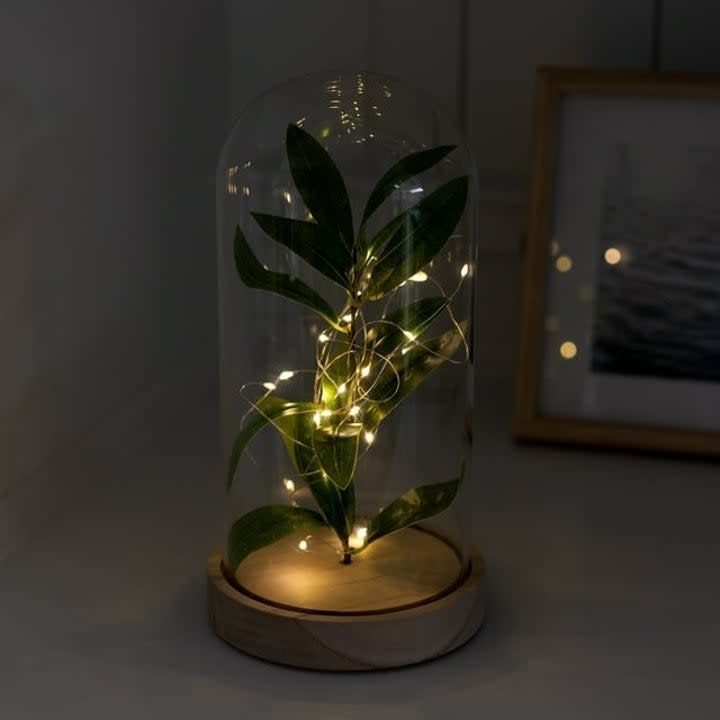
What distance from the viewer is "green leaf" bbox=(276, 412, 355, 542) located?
79cm

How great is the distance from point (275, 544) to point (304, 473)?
5 cm

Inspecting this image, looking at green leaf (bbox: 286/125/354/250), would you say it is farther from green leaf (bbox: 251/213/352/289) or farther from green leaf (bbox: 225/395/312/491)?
green leaf (bbox: 225/395/312/491)

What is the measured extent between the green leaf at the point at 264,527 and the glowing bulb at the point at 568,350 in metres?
0.42

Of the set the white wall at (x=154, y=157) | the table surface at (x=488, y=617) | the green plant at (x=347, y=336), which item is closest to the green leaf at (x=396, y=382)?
the green plant at (x=347, y=336)

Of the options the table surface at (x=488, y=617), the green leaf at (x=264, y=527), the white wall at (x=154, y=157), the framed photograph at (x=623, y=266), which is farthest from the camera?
the framed photograph at (x=623, y=266)

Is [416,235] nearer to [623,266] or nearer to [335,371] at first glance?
[335,371]

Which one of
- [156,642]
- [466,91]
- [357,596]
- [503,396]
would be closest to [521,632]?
[357,596]

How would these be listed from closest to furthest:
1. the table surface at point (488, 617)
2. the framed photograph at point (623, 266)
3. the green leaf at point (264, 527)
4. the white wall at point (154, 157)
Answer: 1. the table surface at point (488, 617)
2. the green leaf at point (264, 527)
3. the white wall at point (154, 157)
4. the framed photograph at point (623, 266)

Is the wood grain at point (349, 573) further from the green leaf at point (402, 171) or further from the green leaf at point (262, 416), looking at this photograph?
the green leaf at point (402, 171)

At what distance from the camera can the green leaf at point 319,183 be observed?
→ 0.76 m

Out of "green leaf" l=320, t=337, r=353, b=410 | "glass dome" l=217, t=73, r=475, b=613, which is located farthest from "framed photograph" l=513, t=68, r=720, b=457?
"green leaf" l=320, t=337, r=353, b=410

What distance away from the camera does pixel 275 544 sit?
0.83 metres

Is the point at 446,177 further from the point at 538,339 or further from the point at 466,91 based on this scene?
the point at 466,91

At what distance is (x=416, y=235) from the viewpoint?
0.78m
